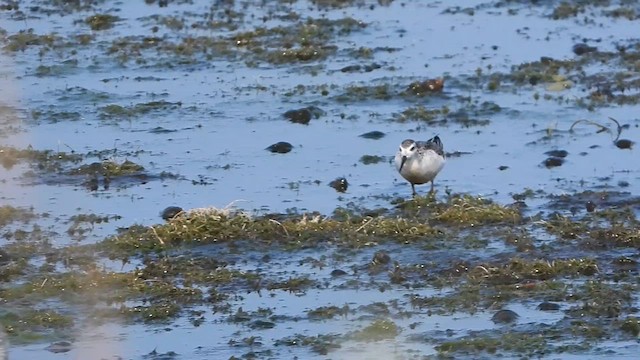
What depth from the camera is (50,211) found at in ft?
38.8

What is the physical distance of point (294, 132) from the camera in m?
14.2

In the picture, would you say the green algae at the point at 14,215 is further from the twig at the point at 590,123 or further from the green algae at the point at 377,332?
the twig at the point at 590,123

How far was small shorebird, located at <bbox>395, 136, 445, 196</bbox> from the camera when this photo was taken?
11906mm

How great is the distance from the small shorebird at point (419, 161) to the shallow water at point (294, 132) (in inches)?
9.5

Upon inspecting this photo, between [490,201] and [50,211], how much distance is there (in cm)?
311

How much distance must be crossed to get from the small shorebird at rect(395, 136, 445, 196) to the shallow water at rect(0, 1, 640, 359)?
24cm

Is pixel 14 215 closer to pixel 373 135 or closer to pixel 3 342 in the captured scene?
pixel 3 342

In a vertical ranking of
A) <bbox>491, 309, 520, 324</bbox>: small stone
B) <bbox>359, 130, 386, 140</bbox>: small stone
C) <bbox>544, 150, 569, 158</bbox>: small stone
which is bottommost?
<bbox>359, 130, 386, 140</bbox>: small stone

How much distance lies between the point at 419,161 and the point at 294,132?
103 inches

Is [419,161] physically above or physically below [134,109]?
above

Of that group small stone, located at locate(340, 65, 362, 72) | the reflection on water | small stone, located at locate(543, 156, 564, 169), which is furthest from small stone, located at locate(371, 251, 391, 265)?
small stone, located at locate(340, 65, 362, 72)

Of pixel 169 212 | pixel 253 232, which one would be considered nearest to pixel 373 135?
pixel 169 212

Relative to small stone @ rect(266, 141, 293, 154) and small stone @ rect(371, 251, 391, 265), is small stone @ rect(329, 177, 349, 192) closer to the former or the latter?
small stone @ rect(266, 141, 293, 154)

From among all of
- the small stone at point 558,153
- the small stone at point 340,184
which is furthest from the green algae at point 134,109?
the small stone at point 558,153
